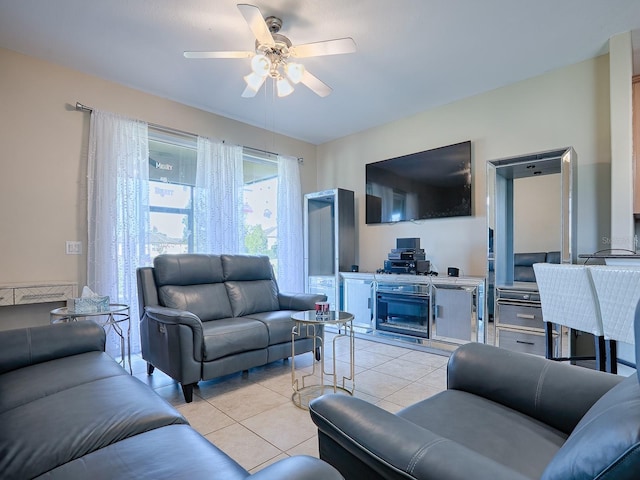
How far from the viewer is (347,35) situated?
2.61m


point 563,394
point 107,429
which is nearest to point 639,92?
point 563,394

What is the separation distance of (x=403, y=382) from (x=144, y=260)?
2.66 m

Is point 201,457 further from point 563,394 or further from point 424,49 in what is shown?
point 424,49

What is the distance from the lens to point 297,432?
6.24 feet

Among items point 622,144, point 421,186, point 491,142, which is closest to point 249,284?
point 421,186

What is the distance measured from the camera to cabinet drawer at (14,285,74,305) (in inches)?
104

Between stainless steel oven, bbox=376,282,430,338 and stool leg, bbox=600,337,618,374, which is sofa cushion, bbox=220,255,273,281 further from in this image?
stool leg, bbox=600,337,618,374

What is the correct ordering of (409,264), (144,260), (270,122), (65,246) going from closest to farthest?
(65,246), (144,260), (409,264), (270,122)

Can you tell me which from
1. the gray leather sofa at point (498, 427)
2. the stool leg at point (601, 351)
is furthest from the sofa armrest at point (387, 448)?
the stool leg at point (601, 351)

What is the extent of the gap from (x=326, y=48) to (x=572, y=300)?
2.23m

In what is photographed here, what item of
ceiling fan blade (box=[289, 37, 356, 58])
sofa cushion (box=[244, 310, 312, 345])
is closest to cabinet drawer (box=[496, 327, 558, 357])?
sofa cushion (box=[244, 310, 312, 345])

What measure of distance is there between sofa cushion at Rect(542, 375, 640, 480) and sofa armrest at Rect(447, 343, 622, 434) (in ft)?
1.62

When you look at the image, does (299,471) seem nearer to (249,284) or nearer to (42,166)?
(249,284)

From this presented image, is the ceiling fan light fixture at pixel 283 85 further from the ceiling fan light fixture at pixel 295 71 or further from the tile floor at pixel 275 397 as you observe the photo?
the tile floor at pixel 275 397
